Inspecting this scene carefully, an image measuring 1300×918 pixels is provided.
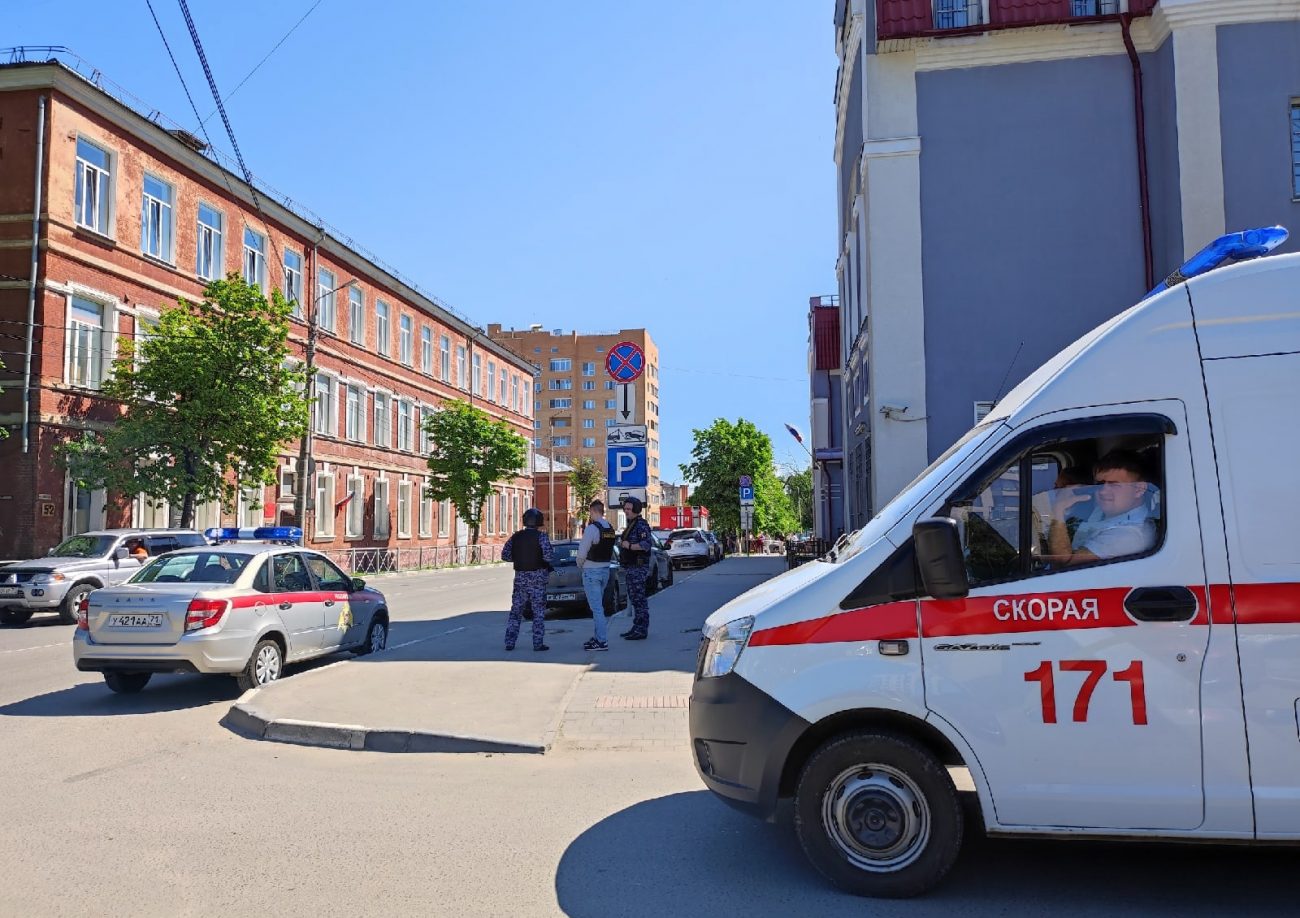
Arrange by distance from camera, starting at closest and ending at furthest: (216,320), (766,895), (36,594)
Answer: (766,895), (36,594), (216,320)

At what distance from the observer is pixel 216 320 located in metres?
26.8

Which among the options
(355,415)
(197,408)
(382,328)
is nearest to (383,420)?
(355,415)

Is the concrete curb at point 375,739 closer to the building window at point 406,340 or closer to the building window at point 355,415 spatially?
the building window at point 355,415

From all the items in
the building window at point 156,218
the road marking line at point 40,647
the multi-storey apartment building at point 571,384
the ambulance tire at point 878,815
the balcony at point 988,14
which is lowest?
the road marking line at point 40,647

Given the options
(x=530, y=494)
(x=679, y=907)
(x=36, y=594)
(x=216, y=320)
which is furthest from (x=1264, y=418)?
(x=530, y=494)

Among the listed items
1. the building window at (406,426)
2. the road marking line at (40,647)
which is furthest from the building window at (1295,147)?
the building window at (406,426)

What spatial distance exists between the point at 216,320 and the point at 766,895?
26315mm

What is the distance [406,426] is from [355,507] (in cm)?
745

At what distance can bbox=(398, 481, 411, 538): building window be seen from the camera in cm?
4941

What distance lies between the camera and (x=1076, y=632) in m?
4.08

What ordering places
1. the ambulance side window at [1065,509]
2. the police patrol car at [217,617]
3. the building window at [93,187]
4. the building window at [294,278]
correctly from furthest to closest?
the building window at [294,278] → the building window at [93,187] → the police patrol car at [217,617] → the ambulance side window at [1065,509]

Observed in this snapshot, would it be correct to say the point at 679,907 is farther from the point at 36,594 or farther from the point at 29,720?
the point at 36,594

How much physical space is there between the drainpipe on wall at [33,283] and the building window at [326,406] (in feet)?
49.9

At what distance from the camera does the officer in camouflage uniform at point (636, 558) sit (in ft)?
42.1
